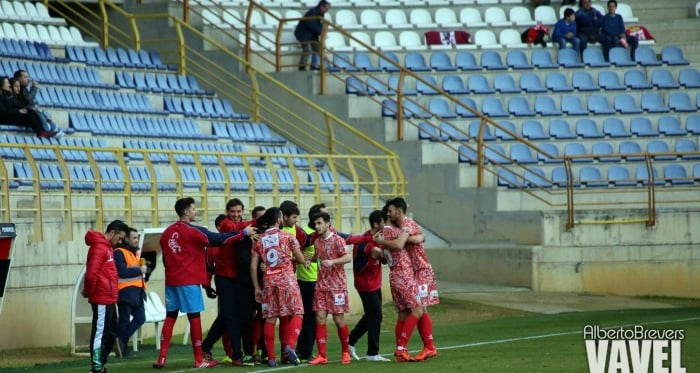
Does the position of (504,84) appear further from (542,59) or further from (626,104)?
(626,104)

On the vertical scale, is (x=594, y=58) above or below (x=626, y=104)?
above

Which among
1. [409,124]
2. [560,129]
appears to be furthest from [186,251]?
[560,129]

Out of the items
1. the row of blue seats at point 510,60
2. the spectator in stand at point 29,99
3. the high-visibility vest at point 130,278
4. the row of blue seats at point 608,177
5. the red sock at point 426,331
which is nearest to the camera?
the red sock at point 426,331

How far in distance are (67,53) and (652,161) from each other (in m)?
11.4

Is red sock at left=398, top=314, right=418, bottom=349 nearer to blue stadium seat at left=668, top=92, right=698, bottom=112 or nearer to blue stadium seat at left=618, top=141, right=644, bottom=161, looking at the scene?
blue stadium seat at left=618, top=141, right=644, bottom=161

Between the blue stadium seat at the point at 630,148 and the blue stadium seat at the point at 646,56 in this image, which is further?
the blue stadium seat at the point at 646,56

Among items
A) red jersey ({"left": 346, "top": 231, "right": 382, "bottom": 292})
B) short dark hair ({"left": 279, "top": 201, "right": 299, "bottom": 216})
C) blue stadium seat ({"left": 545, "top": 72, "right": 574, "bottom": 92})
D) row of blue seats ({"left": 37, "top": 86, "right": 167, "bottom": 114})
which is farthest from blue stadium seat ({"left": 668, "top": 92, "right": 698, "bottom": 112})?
short dark hair ({"left": 279, "top": 201, "right": 299, "bottom": 216})

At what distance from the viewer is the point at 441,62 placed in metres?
31.2

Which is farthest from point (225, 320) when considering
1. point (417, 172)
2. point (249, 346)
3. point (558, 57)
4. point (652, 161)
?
point (558, 57)

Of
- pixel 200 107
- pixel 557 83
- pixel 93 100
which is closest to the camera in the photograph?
→ pixel 93 100

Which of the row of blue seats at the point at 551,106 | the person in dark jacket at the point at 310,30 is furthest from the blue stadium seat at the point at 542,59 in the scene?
the person in dark jacket at the point at 310,30

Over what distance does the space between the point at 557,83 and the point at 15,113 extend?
12108 millimetres

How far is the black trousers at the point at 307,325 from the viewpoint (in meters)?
15.9

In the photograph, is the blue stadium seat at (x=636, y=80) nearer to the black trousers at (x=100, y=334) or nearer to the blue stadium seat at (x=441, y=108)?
the blue stadium seat at (x=441, y=108)
